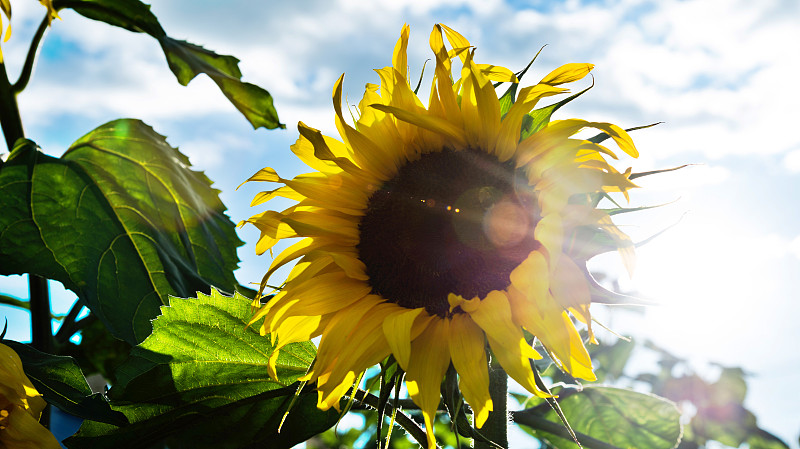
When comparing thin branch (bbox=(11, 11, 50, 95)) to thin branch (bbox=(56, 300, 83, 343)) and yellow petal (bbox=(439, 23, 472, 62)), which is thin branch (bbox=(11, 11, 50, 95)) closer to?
thin branch (bbox=(56, 300, 83, 343))

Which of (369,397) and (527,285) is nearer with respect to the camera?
(527,285)

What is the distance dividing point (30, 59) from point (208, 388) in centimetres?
94

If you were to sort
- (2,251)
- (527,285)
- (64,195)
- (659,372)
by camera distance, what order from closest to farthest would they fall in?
1. (527,285)
2. (2,251)
3. (64,195)
4. (659,372)

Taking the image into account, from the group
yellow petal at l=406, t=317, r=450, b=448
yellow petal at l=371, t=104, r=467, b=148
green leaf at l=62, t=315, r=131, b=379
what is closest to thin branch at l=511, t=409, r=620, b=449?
yellow petal at l=406, t=317, r=450, b=448

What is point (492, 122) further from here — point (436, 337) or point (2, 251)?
point (2, 251)

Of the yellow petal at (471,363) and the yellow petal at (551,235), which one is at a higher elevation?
the yellow petal at (551,235)

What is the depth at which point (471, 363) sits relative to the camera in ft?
2.33

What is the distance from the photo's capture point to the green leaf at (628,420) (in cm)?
113

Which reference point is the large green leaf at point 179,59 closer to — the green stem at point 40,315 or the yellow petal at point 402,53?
the green stem at point 40,315

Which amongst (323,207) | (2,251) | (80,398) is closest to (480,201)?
(323,207)

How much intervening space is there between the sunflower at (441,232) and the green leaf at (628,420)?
0.46 metres

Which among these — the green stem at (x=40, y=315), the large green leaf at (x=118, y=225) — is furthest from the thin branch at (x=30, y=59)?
the green stem at (x=40, y=315)

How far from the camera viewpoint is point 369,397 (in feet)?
2.87

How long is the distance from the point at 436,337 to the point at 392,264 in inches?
5.3
